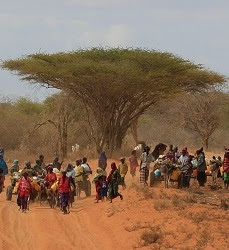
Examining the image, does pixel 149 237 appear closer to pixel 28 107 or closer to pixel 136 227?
pixel 136 227

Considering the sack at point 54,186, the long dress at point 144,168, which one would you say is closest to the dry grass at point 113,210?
the sack at point 54,186

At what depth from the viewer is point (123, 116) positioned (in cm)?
3638

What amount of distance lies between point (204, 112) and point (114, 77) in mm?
20725

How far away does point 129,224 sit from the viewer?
50.3 ft

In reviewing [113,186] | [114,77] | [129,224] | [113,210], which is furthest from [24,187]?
[114,77]

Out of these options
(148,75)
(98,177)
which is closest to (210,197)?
(98,177)

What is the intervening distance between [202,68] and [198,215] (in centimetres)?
2027

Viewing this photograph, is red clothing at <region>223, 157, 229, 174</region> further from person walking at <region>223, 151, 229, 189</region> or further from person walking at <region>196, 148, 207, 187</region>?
person walking at <region>196, 148, 207, 187</region>

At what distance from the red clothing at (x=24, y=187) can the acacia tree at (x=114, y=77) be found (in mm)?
14771

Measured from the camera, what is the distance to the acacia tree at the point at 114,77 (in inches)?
1277

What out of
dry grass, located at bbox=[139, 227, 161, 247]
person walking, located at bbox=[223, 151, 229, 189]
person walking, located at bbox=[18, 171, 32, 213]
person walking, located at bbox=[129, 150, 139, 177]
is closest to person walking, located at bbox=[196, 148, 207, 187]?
person walking, located at bbox=[223, 151, 229, 189]

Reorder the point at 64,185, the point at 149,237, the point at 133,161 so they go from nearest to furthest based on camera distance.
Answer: the point at 149,237, the point at 64,185, the point at 133,161

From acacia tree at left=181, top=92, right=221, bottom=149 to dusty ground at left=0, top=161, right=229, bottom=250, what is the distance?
32.7 meters

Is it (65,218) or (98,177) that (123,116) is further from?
(65,218)
